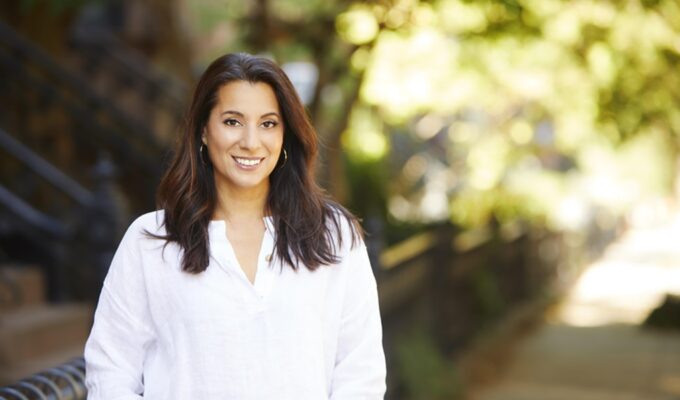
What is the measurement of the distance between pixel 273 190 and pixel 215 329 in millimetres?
441

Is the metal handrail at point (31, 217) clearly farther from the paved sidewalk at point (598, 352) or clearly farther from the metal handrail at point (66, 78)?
the paved sidewalk at point (598, 352)

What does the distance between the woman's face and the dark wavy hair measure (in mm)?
26

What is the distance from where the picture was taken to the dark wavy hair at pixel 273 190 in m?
2.74

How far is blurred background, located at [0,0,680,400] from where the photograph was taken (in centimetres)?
841

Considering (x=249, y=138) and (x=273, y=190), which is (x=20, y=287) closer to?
(x=273, y=190)

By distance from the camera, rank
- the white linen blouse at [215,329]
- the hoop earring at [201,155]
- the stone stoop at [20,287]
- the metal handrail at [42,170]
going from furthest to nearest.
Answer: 1. the metal handrail at [42,170]
2. the stone stoop at [20,287]
3. the hoop earring at [201,155]
4. the white linen blouse at [215,329]

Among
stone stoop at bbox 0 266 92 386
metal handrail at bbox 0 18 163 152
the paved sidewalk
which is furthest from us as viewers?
metal handrail at bbox 0 18 163 152

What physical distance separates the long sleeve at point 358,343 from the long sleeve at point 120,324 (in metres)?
0.50

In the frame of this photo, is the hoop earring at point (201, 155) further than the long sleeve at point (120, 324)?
Yes

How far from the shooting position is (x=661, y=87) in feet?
37.1

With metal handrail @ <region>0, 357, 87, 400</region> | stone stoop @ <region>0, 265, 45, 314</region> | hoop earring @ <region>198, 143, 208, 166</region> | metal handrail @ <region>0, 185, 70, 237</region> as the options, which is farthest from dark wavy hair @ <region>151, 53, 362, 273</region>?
metal handrail @ <region>0, 185, 70, 237</region>

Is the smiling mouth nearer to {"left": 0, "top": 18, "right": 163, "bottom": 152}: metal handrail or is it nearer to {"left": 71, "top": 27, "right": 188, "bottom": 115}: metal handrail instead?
{"left": 0, "top": 18, "right": 163, "bottom": 152}: metal handrail

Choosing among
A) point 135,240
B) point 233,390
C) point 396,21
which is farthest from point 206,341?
point 396,21

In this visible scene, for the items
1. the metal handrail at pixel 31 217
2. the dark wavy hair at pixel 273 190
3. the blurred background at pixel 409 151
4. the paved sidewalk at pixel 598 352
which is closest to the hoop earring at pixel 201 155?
the dark wavy hair at pixel 273 190
